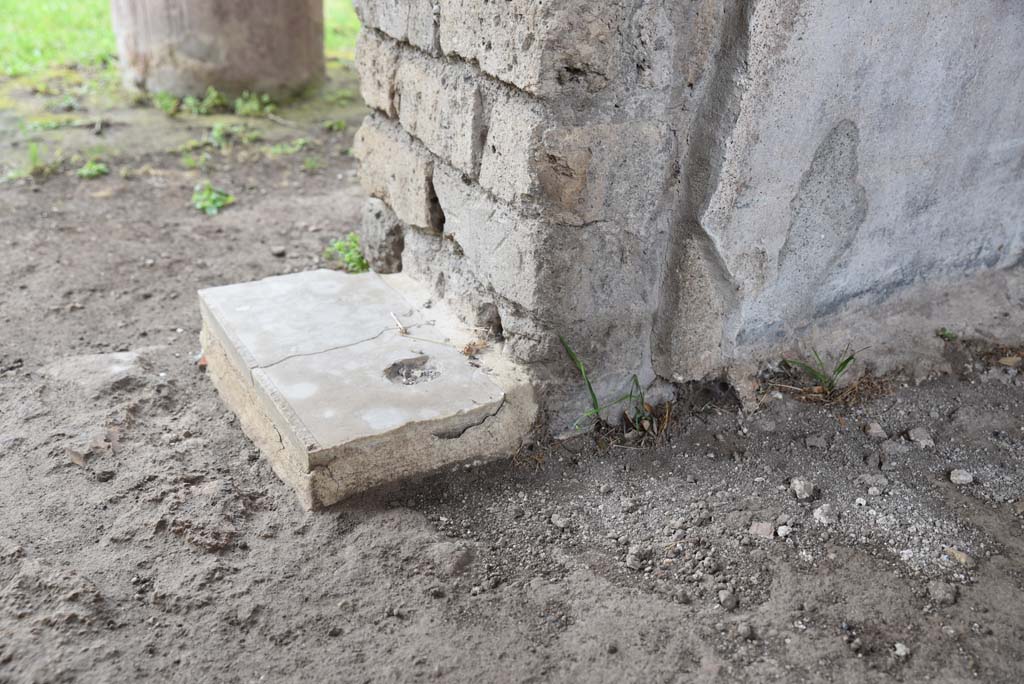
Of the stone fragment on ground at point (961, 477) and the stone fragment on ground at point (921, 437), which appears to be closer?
the stone fragment on ground at point (961, 477)

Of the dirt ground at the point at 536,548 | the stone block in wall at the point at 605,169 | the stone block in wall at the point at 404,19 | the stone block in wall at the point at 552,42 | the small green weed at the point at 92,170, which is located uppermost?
the stone block in wall at the point at 552,42

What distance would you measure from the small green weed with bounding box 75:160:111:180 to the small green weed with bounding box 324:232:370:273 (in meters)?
1.54

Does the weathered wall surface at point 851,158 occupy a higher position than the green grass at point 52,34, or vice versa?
the weathered wall surface at point 851,158

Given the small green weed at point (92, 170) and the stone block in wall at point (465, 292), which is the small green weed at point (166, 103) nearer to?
the small green weed at point (92, 170)

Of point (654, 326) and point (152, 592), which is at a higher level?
point (654, 326)

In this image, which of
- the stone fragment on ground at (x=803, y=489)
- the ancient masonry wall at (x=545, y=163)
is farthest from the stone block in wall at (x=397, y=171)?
the stone fragment on ground at (x=803, y=489)

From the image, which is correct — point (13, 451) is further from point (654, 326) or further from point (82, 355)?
point (654, 326)

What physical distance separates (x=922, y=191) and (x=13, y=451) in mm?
2547

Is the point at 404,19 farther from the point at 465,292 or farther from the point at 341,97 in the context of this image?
the point at 341,97

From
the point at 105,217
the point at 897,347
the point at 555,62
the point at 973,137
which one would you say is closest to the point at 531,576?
the point at 555,62

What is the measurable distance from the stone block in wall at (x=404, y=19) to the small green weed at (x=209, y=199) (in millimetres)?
1787

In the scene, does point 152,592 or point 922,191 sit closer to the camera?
point 152,592

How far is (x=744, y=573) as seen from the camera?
6.33 ft

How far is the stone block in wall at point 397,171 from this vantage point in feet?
8.36
